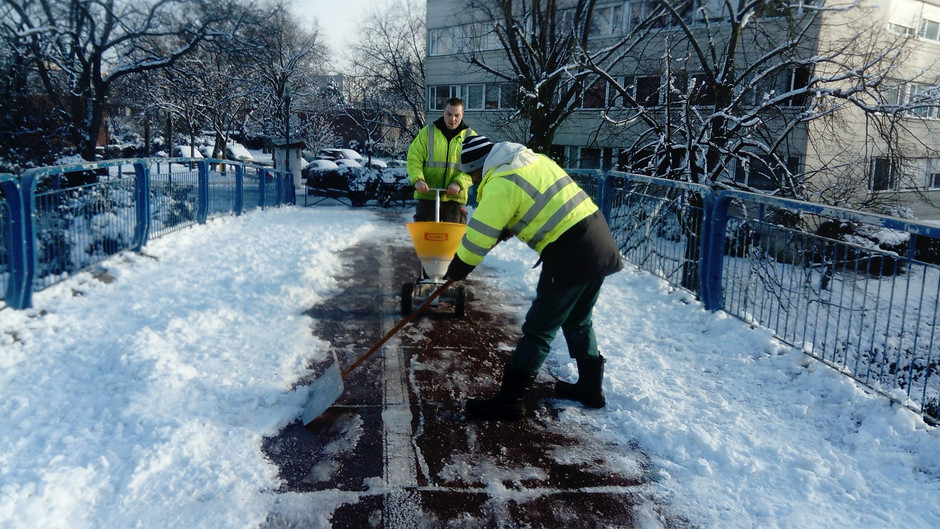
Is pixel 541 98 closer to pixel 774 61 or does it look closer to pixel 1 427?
pixel 774 61

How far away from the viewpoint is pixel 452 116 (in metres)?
6.51

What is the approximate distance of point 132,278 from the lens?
7.16 meters

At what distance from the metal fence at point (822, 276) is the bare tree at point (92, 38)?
63.6 ft

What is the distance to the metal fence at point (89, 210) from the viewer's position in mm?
5441

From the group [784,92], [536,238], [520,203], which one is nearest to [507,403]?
[536,238]

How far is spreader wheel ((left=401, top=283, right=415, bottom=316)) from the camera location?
649 cm

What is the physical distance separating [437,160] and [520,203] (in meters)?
2.85

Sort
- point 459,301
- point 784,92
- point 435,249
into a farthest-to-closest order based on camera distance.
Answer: point 784,92 < point 459,301 < point 435,249

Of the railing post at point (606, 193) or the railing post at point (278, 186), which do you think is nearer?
the railing post at point (606, 193)

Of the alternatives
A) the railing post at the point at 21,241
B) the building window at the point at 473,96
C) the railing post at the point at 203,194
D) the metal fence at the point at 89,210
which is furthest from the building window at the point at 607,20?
the railing post at the point at 21,241

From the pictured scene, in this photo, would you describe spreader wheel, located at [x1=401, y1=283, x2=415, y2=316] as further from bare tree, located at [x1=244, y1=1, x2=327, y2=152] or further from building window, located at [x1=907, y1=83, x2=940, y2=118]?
bare tree, located at [x1=244, y1=1, x2=327, y2=152]

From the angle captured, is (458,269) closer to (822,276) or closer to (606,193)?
(822,276)

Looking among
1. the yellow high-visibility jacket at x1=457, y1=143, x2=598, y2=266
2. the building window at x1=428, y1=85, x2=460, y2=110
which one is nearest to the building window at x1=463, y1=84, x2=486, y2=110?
the building window at x1=428, y1=85, x2=460, y2=110

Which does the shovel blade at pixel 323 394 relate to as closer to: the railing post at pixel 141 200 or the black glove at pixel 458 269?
the black glove at pixel 458 269
